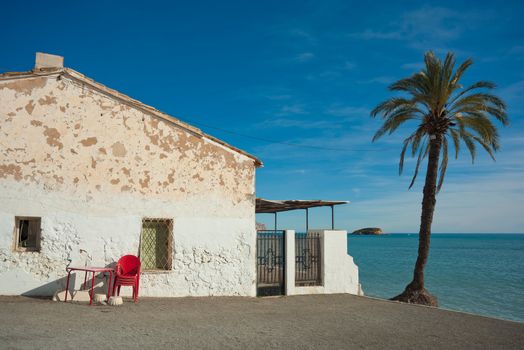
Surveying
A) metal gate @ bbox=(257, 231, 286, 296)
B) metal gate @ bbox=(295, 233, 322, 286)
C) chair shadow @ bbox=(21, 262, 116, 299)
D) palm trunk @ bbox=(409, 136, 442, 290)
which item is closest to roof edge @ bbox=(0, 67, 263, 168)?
metal gate @ bbox=(257, 231, 286, 296)

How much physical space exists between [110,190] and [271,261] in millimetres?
5449

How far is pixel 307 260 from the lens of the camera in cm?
1431

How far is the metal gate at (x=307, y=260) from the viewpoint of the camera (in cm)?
1416

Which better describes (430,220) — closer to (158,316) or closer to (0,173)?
(158,316)

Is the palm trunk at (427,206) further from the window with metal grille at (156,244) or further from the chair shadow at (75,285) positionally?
the chair shadow at (75,285)

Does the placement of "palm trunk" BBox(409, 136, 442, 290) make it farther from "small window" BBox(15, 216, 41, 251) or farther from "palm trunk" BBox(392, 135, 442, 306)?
"small window" BBox(15, 216, 41, 251)

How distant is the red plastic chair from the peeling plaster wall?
1.16ft

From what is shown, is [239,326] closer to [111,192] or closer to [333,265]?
[111,192]

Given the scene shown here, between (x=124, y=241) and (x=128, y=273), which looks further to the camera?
(x=124, y=241)

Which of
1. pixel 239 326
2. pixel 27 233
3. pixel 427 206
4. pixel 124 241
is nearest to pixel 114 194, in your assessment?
pixel 124 241

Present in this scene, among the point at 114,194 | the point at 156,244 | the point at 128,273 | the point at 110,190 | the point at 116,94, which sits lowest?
the point at 128,273

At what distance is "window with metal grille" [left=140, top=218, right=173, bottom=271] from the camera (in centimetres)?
1210

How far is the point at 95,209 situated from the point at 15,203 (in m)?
1.88

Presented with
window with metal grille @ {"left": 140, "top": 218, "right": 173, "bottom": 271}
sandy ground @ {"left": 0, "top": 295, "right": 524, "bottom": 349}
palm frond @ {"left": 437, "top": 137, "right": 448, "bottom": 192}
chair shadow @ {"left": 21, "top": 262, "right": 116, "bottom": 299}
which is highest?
palm frond @ {"left": 437, "top": 137, "right": 448, "bottom": 192}
